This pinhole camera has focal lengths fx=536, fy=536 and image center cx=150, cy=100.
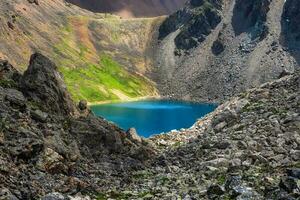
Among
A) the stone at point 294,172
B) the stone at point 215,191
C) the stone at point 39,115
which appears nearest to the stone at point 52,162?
the stone at point 39,115

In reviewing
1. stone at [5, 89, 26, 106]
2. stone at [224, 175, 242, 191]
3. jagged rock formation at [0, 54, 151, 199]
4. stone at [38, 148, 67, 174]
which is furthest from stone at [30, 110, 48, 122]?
stone at [224, 175, 242, 191]

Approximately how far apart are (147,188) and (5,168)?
10649 millimetres

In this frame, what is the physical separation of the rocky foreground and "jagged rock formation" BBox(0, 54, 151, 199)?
88 mm

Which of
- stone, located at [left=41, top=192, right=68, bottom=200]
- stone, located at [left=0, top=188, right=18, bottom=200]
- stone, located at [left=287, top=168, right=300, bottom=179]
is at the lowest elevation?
stone, located at [left=0, top=188, right=18, bottom=200]

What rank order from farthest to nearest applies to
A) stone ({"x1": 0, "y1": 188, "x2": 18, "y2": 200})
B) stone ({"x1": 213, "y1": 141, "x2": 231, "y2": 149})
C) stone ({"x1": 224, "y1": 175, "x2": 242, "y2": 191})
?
Answer: 1. stone ({"x1": 213, "y1": 141, "x2": 231, "y2": 149})
2. stone ({"x1": 224, "y1": 175, "x2": 242, "y2": 191})
3. stone ({"x1": 0, "y1": 188, "x2": 18, "y2": 200})

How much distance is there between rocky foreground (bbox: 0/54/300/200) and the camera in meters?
36.3

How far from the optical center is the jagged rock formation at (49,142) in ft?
126

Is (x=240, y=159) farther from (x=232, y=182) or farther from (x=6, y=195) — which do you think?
(x=6, y=195)

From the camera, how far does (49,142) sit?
4453 centimetres

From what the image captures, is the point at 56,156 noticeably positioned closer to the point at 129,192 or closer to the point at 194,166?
the point at 129,192

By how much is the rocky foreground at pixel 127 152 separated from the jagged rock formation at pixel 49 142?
3.5 inches

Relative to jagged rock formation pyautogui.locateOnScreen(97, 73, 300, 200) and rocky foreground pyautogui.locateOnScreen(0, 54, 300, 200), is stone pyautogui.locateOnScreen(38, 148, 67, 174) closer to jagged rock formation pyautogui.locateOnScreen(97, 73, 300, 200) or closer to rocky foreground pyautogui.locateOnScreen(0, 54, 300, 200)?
rocky foreground pyautogui.locateOnScreen(0, 54, 300, 200)

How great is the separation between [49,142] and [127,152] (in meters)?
10.6

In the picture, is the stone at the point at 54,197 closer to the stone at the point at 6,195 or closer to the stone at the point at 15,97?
the stone at the point at 6,195
